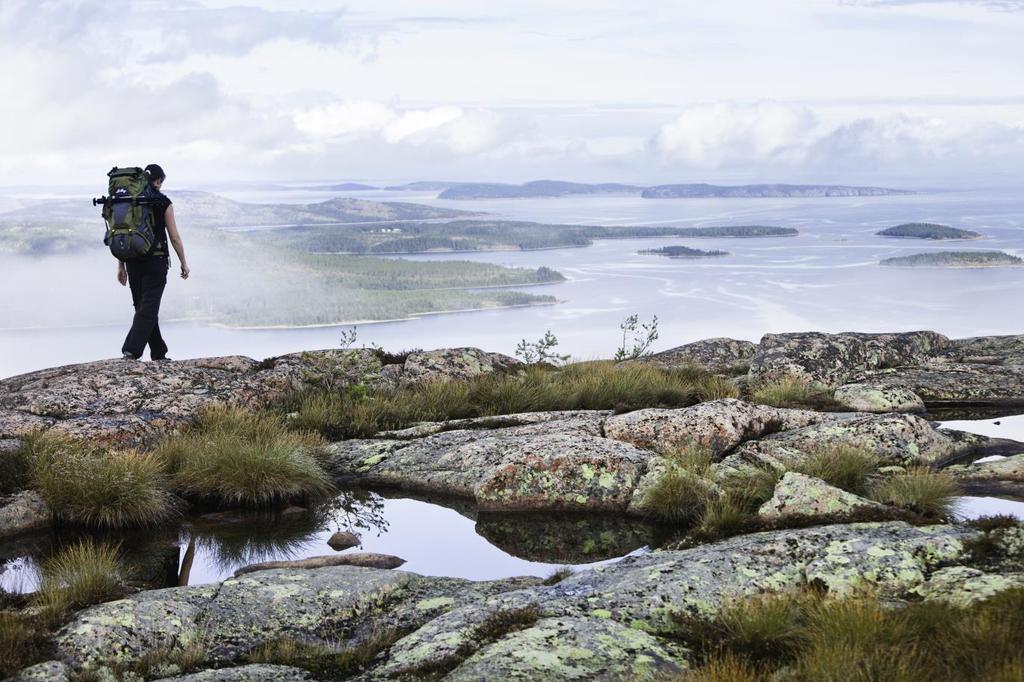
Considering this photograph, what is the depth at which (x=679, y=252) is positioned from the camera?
178m

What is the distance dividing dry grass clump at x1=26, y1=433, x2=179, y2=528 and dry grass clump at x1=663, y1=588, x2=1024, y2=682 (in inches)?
208

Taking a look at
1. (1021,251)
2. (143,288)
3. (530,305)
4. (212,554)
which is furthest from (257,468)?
(1021,251)

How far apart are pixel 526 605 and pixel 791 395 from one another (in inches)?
305

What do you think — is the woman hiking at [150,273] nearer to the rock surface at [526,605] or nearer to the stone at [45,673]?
the rock surface at [526,605]

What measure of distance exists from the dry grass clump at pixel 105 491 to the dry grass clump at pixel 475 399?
287cm

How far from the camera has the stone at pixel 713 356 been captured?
16.9 meters

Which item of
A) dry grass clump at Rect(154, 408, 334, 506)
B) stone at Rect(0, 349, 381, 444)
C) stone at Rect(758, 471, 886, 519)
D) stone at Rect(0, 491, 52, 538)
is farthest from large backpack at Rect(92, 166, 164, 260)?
stone at Rect(758, 471, 886, 519)

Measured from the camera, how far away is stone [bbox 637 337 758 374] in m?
16.9

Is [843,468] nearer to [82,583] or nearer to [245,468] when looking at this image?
[245,468]

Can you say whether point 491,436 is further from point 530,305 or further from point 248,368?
point 530,305

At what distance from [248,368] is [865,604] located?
1037 cm

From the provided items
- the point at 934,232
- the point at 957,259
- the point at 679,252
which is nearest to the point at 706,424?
the point at 957,259

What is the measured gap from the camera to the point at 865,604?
5.17 metres

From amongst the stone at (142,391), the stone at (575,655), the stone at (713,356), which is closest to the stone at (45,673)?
the stone at (575,655)
